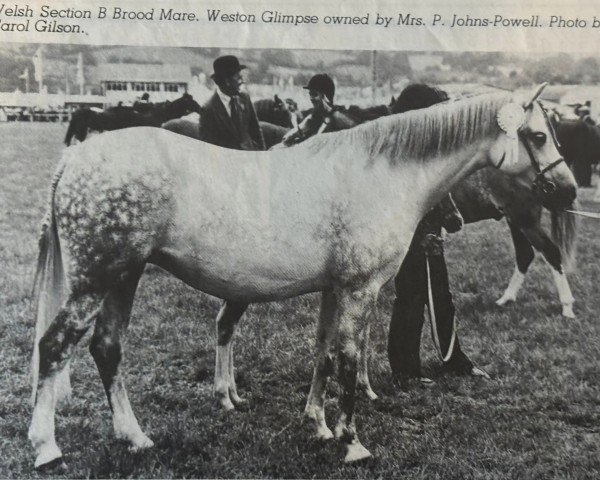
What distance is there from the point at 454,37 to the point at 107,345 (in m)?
1.77


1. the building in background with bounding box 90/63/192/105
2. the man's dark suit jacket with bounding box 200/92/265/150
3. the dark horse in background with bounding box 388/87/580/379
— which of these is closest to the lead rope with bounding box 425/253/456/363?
the dark horse in background with bounding box 388/87/580/379

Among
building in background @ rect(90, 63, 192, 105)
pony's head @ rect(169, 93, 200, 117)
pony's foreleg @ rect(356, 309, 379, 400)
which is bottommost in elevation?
pony's foreleg @ rect(356, 309, 379, 400)

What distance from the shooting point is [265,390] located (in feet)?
6.79

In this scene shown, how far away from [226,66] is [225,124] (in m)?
0.23

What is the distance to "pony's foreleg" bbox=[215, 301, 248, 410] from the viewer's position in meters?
2.02

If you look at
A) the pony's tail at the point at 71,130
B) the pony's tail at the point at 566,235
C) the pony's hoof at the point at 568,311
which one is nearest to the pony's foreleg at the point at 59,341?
the pony's tail at the point at 71,130

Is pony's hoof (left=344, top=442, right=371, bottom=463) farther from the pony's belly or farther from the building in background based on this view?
the building in background

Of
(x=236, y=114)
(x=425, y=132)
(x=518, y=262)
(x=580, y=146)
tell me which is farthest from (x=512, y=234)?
(x=236, y=114)

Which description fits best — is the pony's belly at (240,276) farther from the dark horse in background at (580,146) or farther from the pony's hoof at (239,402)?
the dark horse in background at (580,146)

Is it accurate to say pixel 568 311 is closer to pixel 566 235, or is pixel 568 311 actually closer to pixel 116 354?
pixel 566 235

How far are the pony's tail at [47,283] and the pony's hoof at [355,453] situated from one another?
1.06 m

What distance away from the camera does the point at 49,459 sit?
178cm

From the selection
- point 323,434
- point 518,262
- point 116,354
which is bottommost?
point 323,434

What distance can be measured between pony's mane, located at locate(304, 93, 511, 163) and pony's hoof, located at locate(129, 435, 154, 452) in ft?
3.75
